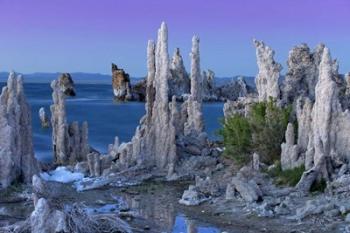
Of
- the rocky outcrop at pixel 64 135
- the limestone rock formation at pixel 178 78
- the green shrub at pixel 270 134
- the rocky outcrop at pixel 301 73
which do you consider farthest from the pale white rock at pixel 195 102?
the limestone rock formation at pixel 178 78

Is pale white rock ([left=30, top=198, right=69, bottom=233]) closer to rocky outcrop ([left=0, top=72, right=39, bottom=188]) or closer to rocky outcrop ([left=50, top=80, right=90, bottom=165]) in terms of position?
rocky outcrop ([left=0, top=72, right=39, bottom=188])

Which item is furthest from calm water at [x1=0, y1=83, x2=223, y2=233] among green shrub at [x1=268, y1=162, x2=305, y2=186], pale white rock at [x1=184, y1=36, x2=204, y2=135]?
green shrub at [x1=268, y1=162, x2=305, y2=186]

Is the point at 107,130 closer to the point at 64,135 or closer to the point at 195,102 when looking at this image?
the point at 195,102

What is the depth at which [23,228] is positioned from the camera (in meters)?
17.2

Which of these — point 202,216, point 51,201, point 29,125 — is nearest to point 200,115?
point 29,125

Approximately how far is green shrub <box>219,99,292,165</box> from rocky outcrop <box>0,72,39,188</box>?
762 cm

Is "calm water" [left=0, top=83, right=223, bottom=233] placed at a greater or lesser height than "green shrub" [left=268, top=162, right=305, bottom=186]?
lesser

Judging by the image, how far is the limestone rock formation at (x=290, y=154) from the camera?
24500 millimetres

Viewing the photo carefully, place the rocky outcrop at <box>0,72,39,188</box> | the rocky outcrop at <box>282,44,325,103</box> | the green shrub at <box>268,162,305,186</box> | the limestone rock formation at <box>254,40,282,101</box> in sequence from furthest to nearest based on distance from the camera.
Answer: the rocky outcrop at <box>282,44,325,103</box> < the limestone rock formation at <box>254,40,282,101</box> < the rocky outcrop at <box>0,72,39,188</box> < the green shrub at <box>268,162,305,186</box>

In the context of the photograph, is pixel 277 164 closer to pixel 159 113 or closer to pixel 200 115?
pixel 159 113

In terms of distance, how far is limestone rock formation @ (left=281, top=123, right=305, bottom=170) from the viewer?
80.4 feet

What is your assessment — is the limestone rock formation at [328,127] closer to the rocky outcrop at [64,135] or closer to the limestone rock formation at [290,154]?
the limestone rock formation at [290,154]

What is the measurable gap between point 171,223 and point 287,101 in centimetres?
1269

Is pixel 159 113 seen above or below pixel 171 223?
above
